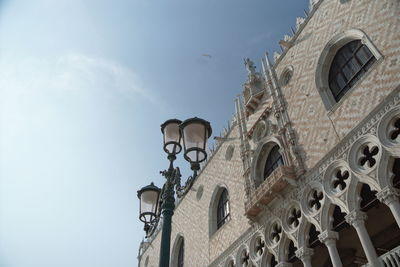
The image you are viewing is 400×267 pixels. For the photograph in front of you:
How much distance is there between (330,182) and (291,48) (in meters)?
5.03

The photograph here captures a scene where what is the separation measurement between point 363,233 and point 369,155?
1545mm

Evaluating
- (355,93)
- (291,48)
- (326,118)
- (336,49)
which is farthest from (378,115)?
(291,48)

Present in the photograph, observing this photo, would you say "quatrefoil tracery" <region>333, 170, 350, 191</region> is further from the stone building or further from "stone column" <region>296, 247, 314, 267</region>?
"stone column" <region>296, 247, 314, 267</region>

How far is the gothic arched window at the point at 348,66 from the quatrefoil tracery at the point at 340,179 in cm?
209

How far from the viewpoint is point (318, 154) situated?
8.45m

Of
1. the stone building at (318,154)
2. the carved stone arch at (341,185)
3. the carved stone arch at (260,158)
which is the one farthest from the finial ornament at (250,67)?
the carved stone arch at (341,185)

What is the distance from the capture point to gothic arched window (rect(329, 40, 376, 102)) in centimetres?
828

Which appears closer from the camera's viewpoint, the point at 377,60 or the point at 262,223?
the point at 377,60

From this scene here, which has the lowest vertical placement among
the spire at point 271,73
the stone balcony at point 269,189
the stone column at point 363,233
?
the stone column at point 363,233

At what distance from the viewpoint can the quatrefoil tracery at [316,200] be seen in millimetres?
7984

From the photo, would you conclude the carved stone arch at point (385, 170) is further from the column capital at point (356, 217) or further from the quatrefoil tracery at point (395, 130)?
the column capital at point (356, 217)

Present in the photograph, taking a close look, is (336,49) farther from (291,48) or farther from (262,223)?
(262,223)

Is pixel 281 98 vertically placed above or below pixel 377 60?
above

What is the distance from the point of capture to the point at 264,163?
36.1 ft
